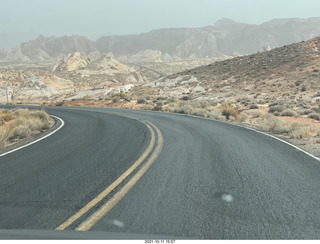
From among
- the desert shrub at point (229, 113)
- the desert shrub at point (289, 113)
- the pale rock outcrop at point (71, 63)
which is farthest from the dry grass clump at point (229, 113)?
the pale rock outcrop at point (71, 63)

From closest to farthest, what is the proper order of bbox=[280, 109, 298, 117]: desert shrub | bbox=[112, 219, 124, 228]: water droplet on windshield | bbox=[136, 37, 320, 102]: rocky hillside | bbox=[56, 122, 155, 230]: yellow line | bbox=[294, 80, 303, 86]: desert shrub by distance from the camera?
bbox=[112, 219, 124, 228]: water droplet on windshield
bbox=[56, 122, 155, 230]: yellow line
bbox=[280, 109, 298, 117]: desert shrub
bbox=[136, 37, 320, 102]: rocky hillside
bbox=[294, 80, 303, 86]: desert shrub

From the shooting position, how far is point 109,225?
3676 mm

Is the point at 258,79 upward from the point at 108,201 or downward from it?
upward

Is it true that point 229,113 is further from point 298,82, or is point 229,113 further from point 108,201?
point 298,82

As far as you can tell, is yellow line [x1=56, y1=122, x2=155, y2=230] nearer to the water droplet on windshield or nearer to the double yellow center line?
the double yellow center line

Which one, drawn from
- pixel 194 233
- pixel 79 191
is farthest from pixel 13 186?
pixel 194 233

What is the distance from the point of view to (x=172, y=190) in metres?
4.97

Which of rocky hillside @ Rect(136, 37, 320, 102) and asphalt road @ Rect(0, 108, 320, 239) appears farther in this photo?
rocky hillside @ Rect(136, 37, 320, 102)

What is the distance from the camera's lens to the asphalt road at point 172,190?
3.71m

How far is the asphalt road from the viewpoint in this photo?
3.71m

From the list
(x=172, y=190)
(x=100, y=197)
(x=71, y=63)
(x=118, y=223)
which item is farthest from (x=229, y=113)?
(x=71, y=63)

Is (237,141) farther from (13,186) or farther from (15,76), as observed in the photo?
(15,76)

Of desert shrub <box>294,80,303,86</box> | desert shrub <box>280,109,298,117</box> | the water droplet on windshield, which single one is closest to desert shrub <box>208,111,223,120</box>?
desert shrub <box>280,109,298,117</box>
